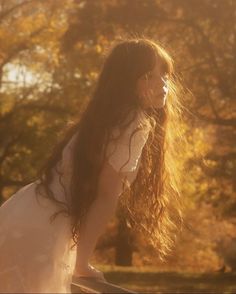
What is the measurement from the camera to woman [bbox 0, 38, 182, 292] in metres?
2.72

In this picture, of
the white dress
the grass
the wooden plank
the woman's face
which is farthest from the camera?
the grass

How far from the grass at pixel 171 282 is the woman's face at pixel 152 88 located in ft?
27.0

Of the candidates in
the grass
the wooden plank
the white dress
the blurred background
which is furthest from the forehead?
the blurred background

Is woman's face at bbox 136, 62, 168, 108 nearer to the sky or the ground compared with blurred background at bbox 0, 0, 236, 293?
nearer to the ground

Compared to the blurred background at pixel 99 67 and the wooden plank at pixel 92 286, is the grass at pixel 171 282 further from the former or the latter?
the wooden plank at pixel 92 286

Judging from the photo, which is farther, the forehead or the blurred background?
the blurred background

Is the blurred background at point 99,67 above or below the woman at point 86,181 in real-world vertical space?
above

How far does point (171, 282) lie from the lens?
12.9 metres

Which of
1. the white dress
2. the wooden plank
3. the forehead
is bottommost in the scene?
A: the wooden plank

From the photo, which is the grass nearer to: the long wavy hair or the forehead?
the long wavy hair

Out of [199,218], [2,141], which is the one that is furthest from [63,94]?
[199,218]

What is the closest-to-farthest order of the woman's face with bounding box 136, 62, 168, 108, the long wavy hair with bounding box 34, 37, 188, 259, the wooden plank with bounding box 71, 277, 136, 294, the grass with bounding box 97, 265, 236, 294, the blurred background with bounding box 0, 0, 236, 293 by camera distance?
1. the wooden plank with bounding box 71, 277, 136, 294
2. the long wavy hair with bounding box 34, 37, 188, 259
3. the woman's face with bounding box 136, 62, 168, 108
4. the grass with bounding box 97, 265, 236, 294
5. the blurred background with bounding box 0, 0, 236, 293

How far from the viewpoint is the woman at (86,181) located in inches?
107

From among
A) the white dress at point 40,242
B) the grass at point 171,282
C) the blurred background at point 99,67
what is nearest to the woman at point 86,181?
the white dress at point 40,242
